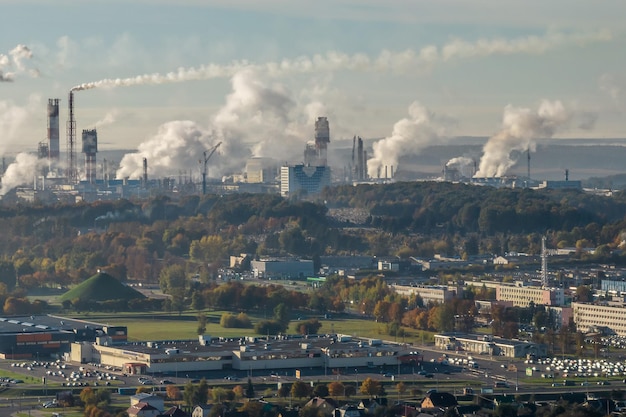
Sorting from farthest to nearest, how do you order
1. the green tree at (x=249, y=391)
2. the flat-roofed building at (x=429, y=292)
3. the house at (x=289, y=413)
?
the flat-roofed building at (x=429, y=292)
the green tree at (x=249, y=391)
the house at (x=289, y=413)

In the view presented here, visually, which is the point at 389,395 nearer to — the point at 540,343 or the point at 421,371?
the point at 421,371

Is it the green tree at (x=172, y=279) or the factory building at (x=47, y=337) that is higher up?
the green tree at (x=172, y=279)

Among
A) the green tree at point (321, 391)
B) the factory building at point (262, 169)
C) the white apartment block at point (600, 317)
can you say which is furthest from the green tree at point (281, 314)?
the factory building at point (262, 169)

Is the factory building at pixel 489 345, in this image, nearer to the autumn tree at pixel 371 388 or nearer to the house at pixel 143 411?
the autumn tree at pixel 371 388

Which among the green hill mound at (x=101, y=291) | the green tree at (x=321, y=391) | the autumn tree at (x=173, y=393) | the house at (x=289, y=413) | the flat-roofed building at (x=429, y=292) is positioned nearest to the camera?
the house at (x=289, y=413)

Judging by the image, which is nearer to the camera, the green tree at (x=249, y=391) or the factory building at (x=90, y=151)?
the green tree at (x=249, y=391)

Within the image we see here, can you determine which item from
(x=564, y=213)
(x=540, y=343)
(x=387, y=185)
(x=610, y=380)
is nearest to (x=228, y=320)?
(x=540, y=343)

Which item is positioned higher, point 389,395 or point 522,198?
point 522,198
